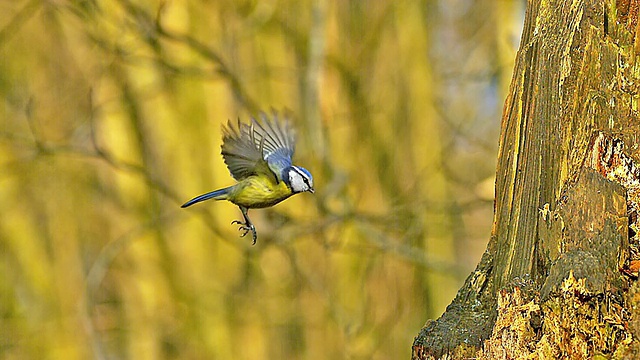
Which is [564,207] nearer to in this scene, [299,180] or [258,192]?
[299,180]

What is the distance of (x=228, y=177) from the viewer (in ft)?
20.8

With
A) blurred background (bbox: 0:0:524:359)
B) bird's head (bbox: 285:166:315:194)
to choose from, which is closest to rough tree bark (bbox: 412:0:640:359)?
bird's head (bbox: 285:166:315:194)

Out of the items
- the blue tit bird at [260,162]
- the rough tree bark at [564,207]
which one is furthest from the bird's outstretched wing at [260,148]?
the rough tree bark at [564,207]

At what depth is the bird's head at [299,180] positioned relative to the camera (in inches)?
95.3

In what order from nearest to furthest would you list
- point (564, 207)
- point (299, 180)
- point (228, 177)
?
point (564, 207)
point (299, 180)
point (228, 177)

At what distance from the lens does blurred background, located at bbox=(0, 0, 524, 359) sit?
5.97 metres

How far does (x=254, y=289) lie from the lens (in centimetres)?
688

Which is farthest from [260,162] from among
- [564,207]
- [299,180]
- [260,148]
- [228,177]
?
[228,177]

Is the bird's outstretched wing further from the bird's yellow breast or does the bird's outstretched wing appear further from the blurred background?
the blurred background

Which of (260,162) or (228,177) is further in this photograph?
(228,177)

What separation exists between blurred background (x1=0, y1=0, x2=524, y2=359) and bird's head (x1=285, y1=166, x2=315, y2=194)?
9.14 feet

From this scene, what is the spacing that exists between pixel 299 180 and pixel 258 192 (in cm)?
22

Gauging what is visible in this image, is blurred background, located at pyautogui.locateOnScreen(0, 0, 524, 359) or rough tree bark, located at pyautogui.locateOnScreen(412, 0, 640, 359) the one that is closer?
rough tree bark, located at pyautogui.locateOnScreen(412, 0, 640, 359)

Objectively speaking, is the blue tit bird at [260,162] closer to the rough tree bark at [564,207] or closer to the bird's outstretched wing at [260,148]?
the bird's outstretched wing at [260,148]
